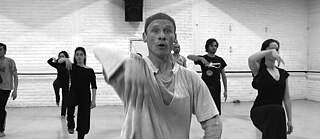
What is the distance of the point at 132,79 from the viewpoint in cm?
107

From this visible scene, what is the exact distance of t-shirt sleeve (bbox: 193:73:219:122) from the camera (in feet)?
3.92

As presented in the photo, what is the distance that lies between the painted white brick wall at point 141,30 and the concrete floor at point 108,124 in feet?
3.46

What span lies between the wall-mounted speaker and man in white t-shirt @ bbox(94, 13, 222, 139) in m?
6.29

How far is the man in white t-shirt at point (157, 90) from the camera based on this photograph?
3.55ft

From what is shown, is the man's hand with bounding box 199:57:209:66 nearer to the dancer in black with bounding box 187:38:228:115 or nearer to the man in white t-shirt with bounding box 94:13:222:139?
the dancer in black with bounding box 187:38:228:115

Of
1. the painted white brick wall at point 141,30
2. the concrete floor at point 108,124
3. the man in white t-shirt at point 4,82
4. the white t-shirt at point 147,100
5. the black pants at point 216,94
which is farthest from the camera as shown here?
the painted white brick wall at point 141,30

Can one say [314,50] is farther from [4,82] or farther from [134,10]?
[4,82]

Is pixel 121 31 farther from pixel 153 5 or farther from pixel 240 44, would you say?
pixel 240 44

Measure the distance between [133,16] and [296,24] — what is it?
5.17 meters

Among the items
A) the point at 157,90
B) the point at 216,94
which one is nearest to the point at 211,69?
the point at 216,94

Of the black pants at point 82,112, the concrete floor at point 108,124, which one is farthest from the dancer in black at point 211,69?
the black pants at point 82,112

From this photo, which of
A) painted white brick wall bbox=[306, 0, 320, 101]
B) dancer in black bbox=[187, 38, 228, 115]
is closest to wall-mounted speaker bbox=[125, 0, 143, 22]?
dancer in black bbox=[187, 38, 228, 115]

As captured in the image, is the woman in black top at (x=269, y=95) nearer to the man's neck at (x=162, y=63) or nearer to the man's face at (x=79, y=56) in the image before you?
the man's neck at (x=162, y=63)

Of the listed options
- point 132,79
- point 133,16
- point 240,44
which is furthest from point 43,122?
point 240,44
